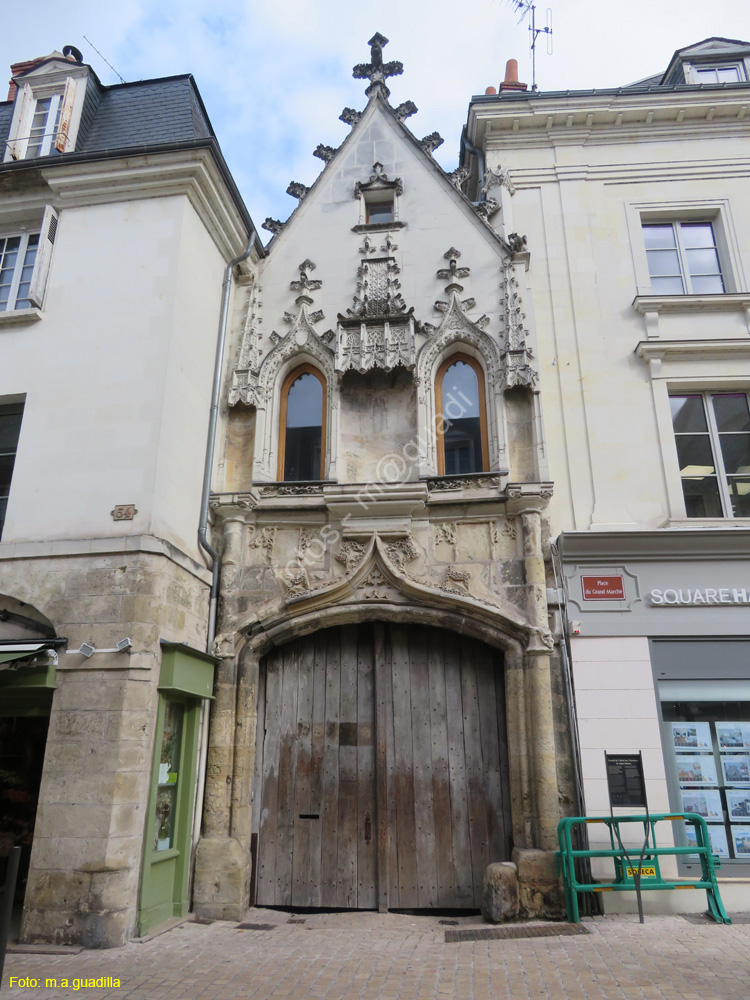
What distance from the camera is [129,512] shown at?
6457 millimetres

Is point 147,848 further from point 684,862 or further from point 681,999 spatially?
point 684,862

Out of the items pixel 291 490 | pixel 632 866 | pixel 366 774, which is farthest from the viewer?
pixel 291 490

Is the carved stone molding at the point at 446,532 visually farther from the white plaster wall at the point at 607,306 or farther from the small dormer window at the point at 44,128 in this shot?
the small dormer window at the point at 44,128

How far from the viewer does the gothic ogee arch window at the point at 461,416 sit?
7.98 metres

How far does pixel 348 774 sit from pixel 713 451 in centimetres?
529

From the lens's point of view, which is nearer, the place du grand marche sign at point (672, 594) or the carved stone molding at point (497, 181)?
the place du grand marche sign at point (672, 594)

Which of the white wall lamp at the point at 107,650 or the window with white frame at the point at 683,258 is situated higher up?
the window with white frame at the point at 683,258

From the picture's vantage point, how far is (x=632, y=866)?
20.0 ft

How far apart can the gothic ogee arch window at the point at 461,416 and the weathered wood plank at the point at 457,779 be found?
192 cm

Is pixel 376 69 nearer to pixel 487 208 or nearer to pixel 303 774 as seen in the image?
pixel 487 208

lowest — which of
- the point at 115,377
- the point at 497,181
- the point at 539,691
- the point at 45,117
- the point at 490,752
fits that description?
the point at 490,752

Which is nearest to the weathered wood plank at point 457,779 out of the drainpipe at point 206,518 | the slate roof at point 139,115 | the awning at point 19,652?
the drainpipe at point 206,518

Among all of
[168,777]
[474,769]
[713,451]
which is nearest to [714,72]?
[713,451]

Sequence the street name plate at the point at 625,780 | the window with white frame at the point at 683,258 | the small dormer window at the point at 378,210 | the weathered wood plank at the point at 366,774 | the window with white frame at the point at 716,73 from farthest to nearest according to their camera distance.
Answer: the window with white frame at the point at 716,73 < the small dormer window at the point at 378,210 < the window with white frame at the point at 683,258 < the weathered wood plank at the point at 366,774 < the street name plate at the point at 625,780
